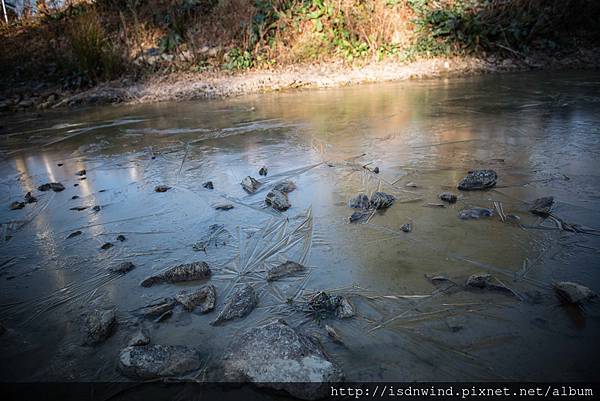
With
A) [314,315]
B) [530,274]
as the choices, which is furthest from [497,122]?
[314,315]

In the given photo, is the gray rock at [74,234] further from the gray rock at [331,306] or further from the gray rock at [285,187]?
the gray rock at [331,306]

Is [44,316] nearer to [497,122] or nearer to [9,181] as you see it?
[9,181]

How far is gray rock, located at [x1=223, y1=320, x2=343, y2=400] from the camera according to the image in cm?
106

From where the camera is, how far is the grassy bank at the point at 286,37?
7836mm

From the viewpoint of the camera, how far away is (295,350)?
3.74ft

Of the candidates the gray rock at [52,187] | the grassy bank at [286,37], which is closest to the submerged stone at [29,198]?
the gray rock at [52,187]

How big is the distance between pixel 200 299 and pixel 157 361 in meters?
0.32

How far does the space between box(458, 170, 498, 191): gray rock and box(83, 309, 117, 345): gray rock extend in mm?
1931

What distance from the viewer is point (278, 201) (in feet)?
7.25

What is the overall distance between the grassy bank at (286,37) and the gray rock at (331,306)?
754 cm

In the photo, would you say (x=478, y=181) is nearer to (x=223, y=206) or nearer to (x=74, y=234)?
(x=223, y=206)

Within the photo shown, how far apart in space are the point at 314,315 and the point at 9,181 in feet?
10.4

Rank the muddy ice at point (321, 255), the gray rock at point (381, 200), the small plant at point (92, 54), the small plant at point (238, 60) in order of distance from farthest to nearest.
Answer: the small plant at point (238, 60) → the small plant at point (92, 54) → the gray rock at point (381, 200) → the muddy ice at point (321, 255)

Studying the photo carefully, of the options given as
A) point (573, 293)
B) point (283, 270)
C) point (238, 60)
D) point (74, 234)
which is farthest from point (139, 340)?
point (238, 60)
